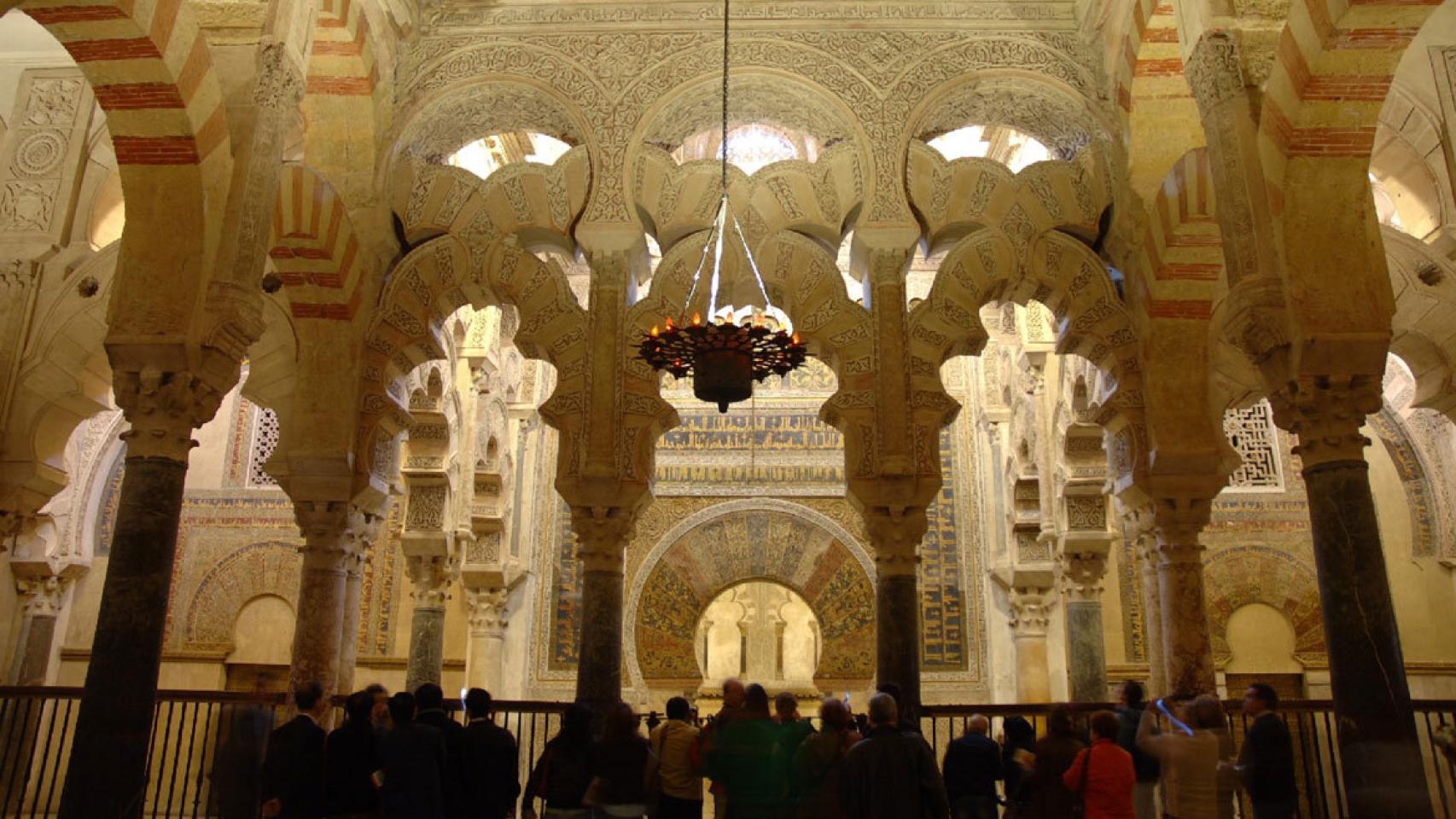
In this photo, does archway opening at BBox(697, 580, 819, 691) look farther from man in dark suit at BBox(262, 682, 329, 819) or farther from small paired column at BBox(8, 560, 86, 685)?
man in dark suit at BBox(262, 682, 329, 819)

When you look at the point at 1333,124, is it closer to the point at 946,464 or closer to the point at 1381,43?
the point at 1381,43

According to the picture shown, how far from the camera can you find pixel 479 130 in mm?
7820

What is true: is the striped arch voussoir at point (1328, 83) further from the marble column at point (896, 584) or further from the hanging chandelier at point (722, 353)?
the marble column at point (896, 584)

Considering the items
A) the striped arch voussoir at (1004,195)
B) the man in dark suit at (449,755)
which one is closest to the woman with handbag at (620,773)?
the man in dark suit at (449,755)

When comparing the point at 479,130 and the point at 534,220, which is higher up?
the point at 479,130

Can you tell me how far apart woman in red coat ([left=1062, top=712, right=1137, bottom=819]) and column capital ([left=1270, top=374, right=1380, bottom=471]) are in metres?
1.87

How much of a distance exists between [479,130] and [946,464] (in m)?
6.15

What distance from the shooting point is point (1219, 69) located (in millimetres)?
5301

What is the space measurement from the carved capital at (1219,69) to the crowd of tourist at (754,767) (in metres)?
2.74

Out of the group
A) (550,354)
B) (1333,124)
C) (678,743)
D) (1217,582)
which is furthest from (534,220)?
(1217,582)

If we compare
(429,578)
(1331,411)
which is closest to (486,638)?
(429,578)

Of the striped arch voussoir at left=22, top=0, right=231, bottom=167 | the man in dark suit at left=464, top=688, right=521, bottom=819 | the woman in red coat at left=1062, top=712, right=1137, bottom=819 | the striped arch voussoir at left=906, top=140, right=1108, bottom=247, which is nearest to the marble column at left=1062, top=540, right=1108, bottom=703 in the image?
the striped arch voussoir at left=906, top=140, right=1108, bottom=247

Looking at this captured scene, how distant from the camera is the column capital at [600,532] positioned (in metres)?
6.56

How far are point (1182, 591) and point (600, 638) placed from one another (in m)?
3.43
